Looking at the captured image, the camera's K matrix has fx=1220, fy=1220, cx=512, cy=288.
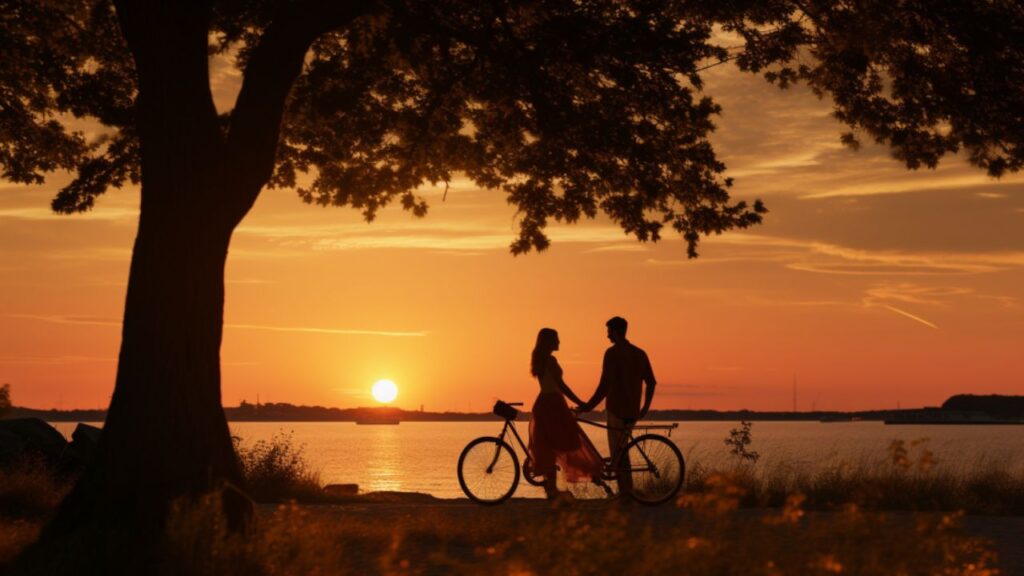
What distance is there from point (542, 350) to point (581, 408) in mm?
981

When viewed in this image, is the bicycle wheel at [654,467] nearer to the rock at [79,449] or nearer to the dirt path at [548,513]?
the dirt path at [548,513]

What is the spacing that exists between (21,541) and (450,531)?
14.2 ft

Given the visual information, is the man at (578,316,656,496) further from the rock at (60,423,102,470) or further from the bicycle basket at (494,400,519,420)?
the rock at (60,423,102,470)

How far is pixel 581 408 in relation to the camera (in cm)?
1612

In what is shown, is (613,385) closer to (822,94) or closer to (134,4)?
(822,94)

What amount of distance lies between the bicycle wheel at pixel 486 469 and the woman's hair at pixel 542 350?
148 cm

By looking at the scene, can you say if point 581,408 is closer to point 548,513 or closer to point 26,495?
point 548,513

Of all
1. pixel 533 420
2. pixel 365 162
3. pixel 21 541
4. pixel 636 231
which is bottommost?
pixel 21 541

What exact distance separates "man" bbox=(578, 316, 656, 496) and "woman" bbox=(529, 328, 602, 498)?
1.58 feet

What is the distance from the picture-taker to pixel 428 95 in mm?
18797

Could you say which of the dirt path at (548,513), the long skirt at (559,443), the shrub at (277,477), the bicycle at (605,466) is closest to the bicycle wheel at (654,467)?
the bicycle at (605,466)

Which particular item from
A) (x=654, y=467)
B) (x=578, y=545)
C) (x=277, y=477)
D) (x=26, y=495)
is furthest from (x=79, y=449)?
(x=578, y=545)

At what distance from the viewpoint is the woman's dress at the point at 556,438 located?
16.0 meters

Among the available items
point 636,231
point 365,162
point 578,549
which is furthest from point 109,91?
point 578,549
